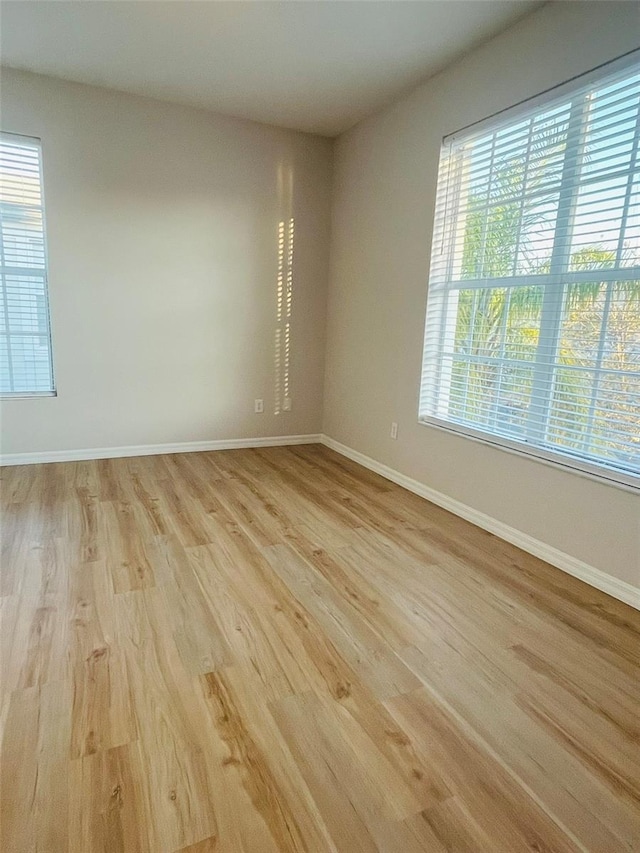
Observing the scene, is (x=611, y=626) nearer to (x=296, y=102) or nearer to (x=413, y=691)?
(x=413, y=691)

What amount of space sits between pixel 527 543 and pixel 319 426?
8.31ft

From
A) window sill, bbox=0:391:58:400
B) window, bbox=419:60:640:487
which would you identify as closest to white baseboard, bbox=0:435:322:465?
window sill, bbox=0:391:58:400

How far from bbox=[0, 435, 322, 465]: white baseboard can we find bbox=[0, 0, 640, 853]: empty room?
29 mm

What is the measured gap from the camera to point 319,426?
4.76m

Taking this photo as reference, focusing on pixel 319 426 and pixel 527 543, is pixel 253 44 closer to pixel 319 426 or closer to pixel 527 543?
pixel 319 426

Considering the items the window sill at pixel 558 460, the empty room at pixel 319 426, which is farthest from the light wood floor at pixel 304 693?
the window sill at pixel 558 460

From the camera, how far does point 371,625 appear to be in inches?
74.1

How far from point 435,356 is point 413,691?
2196 mm

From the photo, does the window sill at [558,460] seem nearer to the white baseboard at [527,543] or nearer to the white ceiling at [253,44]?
the white baseboard at [527,543]

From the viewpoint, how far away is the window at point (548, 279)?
2100mm

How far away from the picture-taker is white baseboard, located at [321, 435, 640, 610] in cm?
214

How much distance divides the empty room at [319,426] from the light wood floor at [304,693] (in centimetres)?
1

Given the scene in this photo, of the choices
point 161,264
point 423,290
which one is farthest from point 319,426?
point 161,264

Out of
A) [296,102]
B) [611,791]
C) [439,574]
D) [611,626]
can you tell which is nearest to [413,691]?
[611,791]
